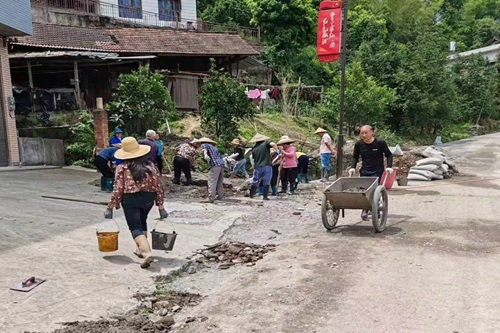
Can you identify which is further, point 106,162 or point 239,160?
point 239,160

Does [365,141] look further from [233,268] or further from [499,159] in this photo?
[499,159]

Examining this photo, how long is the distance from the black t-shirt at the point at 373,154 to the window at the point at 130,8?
26.8m

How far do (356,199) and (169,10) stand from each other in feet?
96.5

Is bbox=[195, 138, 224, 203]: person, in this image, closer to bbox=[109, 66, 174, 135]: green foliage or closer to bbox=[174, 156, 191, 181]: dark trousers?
bbox=[174, 156, 191, 181]: dark trousers

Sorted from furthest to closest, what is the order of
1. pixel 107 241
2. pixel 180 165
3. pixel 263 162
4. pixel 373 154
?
pixel 180 165 → pixel 263 162 → pixel 373 154 → pixel 107 241

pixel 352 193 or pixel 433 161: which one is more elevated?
pixel 352 193

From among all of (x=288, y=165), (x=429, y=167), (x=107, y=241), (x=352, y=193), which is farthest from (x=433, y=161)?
(x=107, y=241)

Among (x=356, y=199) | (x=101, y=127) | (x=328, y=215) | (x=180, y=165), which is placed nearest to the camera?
(x=356, y=199)

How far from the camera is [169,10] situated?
33.8 meters

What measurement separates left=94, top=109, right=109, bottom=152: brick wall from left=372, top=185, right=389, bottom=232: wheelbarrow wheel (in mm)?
10393

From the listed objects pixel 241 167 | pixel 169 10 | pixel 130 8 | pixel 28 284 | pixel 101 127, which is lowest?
pixel 241 167

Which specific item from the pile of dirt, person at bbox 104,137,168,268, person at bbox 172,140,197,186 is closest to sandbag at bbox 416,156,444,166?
person at bbox 172,140,197,186

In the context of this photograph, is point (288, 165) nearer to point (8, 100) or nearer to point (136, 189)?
point (136, 189)

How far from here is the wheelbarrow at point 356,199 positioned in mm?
7758
